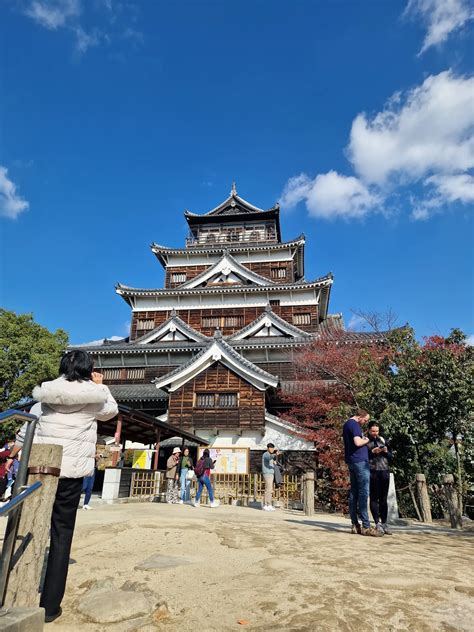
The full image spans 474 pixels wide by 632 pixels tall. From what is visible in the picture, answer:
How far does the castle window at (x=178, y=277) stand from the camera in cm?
2991

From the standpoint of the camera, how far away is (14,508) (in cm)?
220

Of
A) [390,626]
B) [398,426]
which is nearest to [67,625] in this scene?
[390,626]

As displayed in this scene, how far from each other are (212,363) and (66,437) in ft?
54.9

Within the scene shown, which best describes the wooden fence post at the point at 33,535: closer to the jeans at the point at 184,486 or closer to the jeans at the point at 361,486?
the jeans at the point at 361,486

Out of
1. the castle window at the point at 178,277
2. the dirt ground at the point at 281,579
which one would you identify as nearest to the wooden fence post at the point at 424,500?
the dirt ground at the point at 281,579

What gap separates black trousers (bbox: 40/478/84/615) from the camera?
2557mm

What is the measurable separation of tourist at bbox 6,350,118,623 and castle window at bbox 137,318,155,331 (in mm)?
24903

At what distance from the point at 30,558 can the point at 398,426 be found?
10344 millimetres

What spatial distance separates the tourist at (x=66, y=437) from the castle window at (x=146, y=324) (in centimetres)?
2490

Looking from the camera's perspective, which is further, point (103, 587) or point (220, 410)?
point (220, 410)

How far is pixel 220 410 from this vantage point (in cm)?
1883

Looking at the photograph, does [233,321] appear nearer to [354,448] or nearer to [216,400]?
[216,400]

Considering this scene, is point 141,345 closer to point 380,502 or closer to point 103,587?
point 380,502

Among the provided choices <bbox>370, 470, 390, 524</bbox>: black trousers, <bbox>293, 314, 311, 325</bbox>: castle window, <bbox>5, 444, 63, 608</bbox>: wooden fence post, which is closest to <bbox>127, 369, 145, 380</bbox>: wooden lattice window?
<bbox>293, 314, 311, 325</bbox>: castle window
